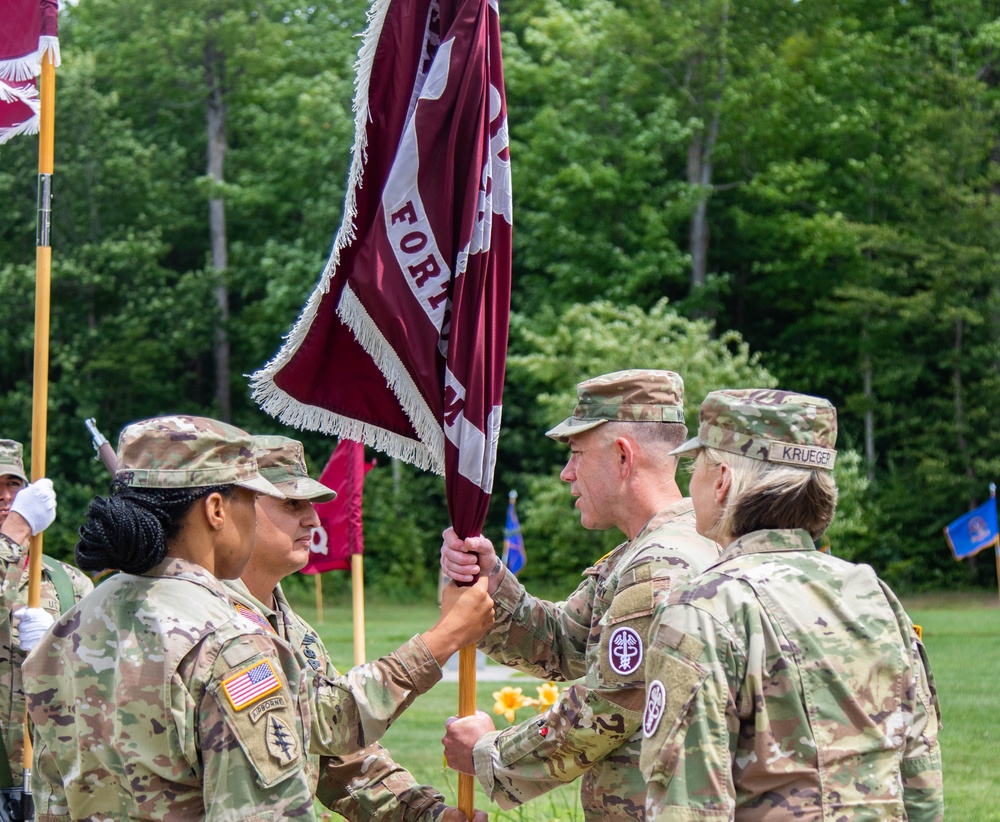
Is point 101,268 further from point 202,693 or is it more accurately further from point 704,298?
point 202,693

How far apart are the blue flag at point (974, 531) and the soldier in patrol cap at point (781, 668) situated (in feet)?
62.8

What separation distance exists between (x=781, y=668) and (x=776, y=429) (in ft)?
1.95

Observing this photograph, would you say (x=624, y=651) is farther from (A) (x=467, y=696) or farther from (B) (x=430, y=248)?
(B) (x=430, y=248)

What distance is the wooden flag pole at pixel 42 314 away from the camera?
5332 millimetres

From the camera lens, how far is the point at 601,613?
427cm

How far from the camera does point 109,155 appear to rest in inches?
1451

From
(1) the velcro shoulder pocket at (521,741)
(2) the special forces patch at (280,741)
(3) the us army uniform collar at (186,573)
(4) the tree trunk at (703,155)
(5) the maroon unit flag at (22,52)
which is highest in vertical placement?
(4) the tree trunk at (703,155)

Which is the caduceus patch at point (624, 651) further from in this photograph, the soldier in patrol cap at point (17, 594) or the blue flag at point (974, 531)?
the blue flag at point (974, 531)

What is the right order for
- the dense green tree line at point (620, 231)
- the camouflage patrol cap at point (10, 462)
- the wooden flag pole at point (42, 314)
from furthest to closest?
the dense green tree line at point (620, 231), the camouflage patrol cap at point (10, 462), the wooden flag pole at point (42, 314)

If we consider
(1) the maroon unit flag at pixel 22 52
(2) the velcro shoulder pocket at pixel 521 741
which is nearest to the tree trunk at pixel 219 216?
(1) the maroon unit flag at pixel 22 52

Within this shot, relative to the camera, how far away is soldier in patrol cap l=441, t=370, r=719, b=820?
3857 millimetres

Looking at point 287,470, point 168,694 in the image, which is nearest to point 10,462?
point 287,470

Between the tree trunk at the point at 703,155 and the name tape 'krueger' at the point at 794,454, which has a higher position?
→ the tree trunk at the point at 703,155

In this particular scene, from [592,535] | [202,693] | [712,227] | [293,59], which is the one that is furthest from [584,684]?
[293,59]
